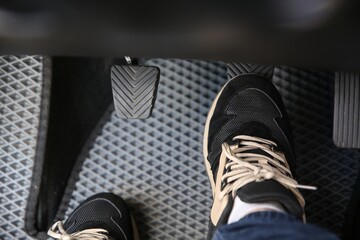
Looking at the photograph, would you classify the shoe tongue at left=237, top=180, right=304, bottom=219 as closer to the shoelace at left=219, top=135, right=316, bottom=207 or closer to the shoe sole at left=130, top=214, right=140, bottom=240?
the shoelace at left=219, top=135, right=316, bottom=207

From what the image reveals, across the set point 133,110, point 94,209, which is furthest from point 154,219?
point 133,110

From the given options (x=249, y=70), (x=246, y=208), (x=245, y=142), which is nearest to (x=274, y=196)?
(x=246, y=208)

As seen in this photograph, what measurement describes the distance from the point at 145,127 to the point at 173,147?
0.22 feet

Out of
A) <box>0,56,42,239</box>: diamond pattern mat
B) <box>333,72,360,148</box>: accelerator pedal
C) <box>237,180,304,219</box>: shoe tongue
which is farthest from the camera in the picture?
<box>0,56,42,239</box>: diamond pattern mat

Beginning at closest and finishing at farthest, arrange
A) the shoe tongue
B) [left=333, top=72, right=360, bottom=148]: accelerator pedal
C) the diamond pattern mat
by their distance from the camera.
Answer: the shoe tongue
[left=333, top=72, right=360, bottom=148]: accelerator pedal
the diamond pattern mat

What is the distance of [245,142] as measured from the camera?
850 millimetres

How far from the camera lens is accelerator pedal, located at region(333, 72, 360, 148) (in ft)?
2.65

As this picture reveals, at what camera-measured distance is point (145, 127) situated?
3.29 feet

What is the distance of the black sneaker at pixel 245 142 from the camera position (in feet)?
2.57

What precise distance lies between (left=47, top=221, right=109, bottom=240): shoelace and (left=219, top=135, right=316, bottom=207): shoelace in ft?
0.76

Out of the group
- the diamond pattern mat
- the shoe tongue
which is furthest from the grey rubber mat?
the shoe tongue

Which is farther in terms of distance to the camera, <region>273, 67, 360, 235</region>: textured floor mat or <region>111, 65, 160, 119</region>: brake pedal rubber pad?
<region>273, 67, 360, 235</region>: textured floor mat

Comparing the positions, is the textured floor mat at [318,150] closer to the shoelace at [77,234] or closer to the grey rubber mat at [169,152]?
the grey rubber mat at [169,152]

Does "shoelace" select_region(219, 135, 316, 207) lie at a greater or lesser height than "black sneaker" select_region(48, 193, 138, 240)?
greater
